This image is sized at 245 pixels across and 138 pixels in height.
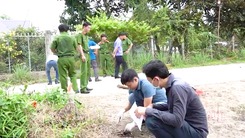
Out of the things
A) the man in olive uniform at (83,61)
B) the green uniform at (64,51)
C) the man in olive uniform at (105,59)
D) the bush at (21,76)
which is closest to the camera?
the green uniform at (64,51)

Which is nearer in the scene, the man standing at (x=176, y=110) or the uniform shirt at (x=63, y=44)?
the man standing at (x=176, y=110)

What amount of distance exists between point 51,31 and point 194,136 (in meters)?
8.77

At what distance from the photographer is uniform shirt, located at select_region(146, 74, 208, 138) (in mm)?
2254

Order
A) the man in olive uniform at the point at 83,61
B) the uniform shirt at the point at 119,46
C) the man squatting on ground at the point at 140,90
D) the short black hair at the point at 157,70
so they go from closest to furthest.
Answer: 1. the short black hair at the point at 157,70
2. the man squatting on ground at the point at 140,90
3. the man in olive uniform at the point at 83,61
4. the uniform shirt at the point at 119,46

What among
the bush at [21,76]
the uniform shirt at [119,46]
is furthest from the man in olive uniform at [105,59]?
the bush at [21,76]

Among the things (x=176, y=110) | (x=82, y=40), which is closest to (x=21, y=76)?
(x=82, y=40)

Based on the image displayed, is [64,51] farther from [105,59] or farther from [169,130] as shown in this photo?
[105,59]

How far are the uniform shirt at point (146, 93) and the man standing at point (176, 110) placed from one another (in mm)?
606

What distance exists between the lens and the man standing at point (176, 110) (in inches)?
89.2

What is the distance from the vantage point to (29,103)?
10.2 ft

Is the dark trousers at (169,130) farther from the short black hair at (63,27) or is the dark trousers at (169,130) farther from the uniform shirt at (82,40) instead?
the uniform shirt at (82,40)

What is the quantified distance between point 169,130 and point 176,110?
1.12 feet

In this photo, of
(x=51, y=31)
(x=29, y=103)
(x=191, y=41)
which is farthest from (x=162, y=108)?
(x=191, y=41)

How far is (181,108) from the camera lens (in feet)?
7.36
